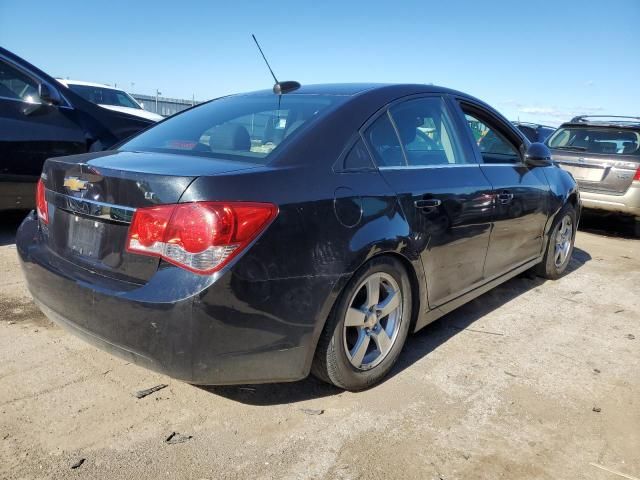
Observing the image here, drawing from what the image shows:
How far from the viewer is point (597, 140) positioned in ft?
26.1

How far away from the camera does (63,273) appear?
2.42 meters

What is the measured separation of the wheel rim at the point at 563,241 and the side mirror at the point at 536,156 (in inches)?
38.5

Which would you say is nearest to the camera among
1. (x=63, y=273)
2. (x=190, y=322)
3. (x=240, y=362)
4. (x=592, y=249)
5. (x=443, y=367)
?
(x=190, y=322)

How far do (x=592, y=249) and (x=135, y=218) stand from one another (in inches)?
248

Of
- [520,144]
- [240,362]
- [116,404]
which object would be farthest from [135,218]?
[520,144]

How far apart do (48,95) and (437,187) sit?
3936 millimetres

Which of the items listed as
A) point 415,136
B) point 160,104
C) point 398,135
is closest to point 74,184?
point 398,135

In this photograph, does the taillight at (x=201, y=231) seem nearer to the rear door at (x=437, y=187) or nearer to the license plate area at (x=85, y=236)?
the license plate area at (x=85, y=236)

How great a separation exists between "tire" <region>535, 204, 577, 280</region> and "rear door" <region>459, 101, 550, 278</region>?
0.32 meters

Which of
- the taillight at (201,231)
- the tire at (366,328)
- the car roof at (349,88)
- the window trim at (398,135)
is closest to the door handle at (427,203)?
the window trim at (398,135)

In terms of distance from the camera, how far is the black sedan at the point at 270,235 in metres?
2.07

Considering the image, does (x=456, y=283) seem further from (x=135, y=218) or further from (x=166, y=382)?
(x=135, y=218)

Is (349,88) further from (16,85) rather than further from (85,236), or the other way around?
(16,85)

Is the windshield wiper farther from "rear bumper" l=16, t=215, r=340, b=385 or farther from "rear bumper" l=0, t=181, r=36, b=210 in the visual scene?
"rear bumper" l=0, t=181, r=36, b=210
